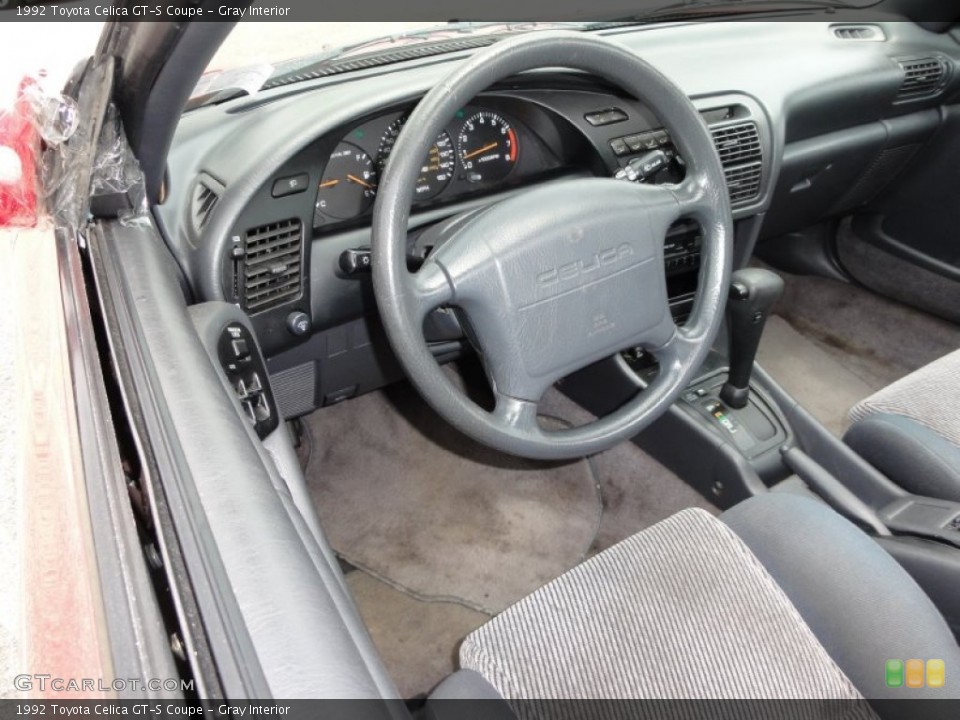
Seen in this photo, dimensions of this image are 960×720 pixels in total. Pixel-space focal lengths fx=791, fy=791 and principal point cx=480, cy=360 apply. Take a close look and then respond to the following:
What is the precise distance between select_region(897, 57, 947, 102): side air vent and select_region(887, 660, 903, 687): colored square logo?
1.78 metres

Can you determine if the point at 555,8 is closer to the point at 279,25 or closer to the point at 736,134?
the point at 736,134

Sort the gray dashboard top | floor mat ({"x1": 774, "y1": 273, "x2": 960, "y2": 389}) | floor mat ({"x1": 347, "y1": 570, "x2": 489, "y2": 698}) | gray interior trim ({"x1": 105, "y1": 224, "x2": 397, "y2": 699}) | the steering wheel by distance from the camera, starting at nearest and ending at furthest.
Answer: gray interior trim ({"x1": 105, "y1": 224, "x2": 397, "y2": 699}) → the steering wheel → the gray dashboard top → floor mat ({"x1": 347, "y1": 570, "x2": 489, "y2": 698}) → floor mat ({"x1": 774, "y1": 273, "x2": 960, "y2": 389})

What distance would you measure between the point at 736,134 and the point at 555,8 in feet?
1.68

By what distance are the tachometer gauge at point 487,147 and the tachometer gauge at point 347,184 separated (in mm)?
192

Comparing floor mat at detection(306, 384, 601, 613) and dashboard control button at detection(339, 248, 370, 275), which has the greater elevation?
dashboard control button at detection(339, 248, 370, 275)

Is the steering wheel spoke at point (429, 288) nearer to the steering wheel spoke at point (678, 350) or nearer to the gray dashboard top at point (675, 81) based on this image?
the gray dashboard top at point (675, 81)

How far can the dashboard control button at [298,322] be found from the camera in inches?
57.6

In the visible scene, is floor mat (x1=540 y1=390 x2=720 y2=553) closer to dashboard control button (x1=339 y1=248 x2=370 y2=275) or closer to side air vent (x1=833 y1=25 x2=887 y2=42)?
dashboard control button (x1=339 y1=248 x2=370 y2=275)

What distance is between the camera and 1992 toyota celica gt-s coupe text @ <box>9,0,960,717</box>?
25.8 inches

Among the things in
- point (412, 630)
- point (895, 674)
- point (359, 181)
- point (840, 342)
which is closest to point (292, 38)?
point (359, 181)

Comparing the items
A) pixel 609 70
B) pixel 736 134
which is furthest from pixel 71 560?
pixel 736 134

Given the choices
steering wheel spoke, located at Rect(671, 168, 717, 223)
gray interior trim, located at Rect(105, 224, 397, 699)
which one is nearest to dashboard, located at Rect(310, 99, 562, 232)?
steering wheel spoke, located at Rect(671, 168, 717, 223)

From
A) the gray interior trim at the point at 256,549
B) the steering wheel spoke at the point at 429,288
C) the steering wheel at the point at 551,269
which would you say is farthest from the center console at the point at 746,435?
the gray interior trim at the point at 256,549

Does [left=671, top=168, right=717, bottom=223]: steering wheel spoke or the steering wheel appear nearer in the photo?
the steering wheel
